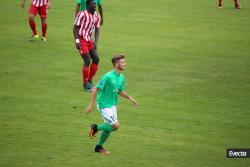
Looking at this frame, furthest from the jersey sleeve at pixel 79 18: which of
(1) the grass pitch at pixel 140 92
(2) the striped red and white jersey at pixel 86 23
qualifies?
(1) the grass pitch at pixel 140 92

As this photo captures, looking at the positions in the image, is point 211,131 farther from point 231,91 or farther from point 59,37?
point 59,37

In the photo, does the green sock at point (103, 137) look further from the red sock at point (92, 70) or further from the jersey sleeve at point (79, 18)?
the jersey sleeve at point (79, 18)

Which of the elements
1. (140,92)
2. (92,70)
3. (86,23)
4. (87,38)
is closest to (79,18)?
(86,23)

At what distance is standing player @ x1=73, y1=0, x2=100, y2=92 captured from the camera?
56.5ft

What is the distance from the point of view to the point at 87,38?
1730 centimetres

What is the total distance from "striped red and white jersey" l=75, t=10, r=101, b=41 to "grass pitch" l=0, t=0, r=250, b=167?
1575mm

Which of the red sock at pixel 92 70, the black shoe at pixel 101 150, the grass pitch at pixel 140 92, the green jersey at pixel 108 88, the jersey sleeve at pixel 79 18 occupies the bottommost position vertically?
the grass pitch at pixel 140 92

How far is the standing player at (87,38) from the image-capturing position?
17234mm

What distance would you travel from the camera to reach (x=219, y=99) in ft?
55.2

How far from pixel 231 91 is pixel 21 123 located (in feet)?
21.4

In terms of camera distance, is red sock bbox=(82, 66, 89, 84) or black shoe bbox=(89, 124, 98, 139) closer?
black shoe bbox=(89, 124, 98, 139)

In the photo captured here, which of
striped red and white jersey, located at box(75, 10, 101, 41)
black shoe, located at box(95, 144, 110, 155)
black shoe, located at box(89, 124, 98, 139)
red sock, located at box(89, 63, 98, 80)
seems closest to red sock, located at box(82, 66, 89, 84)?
red sock, located at box(89, 63, 98, 80)

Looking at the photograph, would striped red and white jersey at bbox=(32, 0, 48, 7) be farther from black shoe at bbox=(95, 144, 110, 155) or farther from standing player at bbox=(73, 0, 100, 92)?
black shoe at bbox=(95, 144, 110, 155)

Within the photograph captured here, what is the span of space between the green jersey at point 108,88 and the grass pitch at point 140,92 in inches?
44.5
